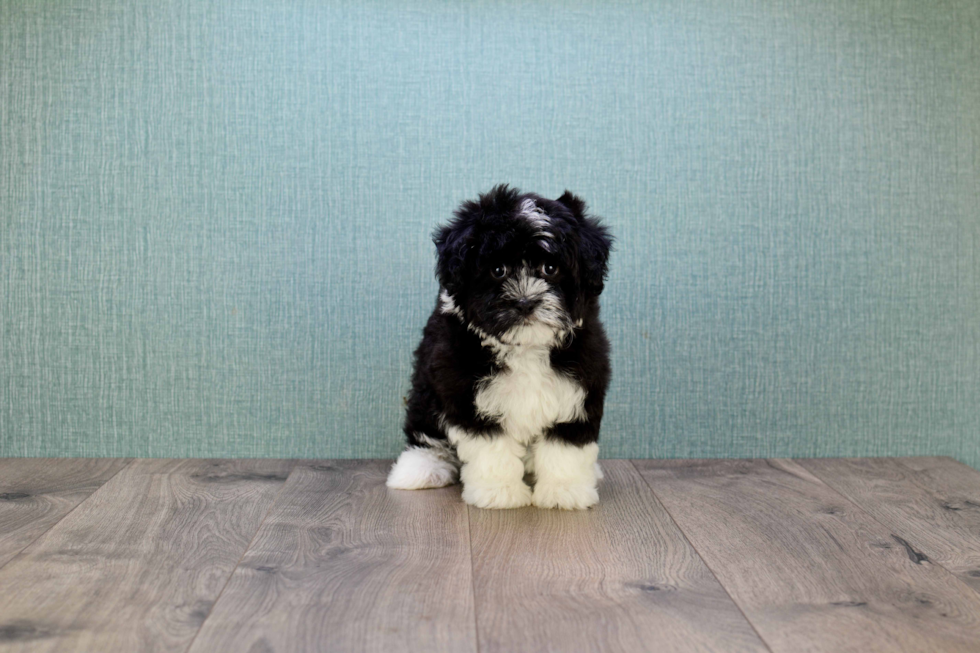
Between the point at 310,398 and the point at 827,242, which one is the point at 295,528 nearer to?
the point at 310,398

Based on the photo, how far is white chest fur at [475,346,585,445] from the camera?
7.03 ft

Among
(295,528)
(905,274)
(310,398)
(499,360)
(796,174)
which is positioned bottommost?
(295,528)

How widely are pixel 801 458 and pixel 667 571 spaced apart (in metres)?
1.28

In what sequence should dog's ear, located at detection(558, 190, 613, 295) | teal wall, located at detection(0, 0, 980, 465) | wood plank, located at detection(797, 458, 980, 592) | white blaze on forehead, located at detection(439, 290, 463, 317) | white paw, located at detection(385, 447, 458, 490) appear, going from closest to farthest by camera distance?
1. wood plank, located at detection(797, 458, 980, 592)
2. dog's ear, located at detection(558, 190, 613, 295)
3. white blaze on forehead, located at detection(439, 290, 463, 317)
4. white paw, located at detection(385, 447, 458, 490)
5. teal wall, located at detection(0, 0, 980, 465)

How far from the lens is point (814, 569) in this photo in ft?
5.94

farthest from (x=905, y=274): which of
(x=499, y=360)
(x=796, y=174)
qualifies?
(x=499, y=360)

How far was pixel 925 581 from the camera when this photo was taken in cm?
175

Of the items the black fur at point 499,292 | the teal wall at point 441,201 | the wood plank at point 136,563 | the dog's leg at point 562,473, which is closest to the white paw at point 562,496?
the dog's leg at point 562,473

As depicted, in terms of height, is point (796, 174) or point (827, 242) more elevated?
point (796, 174)

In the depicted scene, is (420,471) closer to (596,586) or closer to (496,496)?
(496,496)

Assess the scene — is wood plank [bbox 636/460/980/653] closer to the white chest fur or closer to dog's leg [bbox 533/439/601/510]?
dog's leg [bbox 533/439/601/510]

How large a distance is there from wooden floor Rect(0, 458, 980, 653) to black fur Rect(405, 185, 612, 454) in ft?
1.02

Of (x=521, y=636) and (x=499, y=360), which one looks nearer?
(x=521, y=636)

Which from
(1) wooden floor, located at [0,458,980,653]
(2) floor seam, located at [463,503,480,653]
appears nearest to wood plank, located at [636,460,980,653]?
(1) wooden floor, located at [0,458,980,653]
